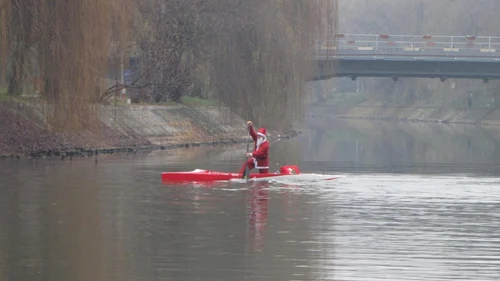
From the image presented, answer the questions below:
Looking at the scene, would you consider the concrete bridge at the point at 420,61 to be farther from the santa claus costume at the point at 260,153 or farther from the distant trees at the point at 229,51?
the santa claus costume at the point at 260,153

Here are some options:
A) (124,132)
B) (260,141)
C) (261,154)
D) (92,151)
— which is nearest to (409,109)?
(124,132)

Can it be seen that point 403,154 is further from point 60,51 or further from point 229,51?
point 60,51

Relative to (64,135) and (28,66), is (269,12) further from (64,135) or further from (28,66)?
(28,66)

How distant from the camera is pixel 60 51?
38.8 m

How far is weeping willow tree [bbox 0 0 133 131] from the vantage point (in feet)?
125

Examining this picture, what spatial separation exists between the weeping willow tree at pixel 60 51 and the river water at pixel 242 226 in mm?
1902

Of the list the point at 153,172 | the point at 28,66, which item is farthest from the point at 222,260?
the point at 28,66

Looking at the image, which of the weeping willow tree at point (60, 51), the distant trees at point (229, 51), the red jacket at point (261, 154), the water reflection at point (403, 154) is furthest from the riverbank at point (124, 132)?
the red jacket at point (261, 154)

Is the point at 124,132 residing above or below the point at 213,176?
above

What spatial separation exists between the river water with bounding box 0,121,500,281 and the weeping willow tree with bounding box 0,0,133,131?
6.24 ft

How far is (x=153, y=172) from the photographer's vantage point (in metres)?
37.8

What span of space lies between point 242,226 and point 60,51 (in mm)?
17463

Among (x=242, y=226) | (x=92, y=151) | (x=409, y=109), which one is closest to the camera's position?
Result: (x=242, y=226)

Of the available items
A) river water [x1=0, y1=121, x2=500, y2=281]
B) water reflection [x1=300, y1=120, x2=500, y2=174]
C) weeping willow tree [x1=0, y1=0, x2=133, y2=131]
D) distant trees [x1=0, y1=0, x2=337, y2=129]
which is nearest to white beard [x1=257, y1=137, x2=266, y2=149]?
river water [x1=0, y1=121, x2=500, y2=281]
